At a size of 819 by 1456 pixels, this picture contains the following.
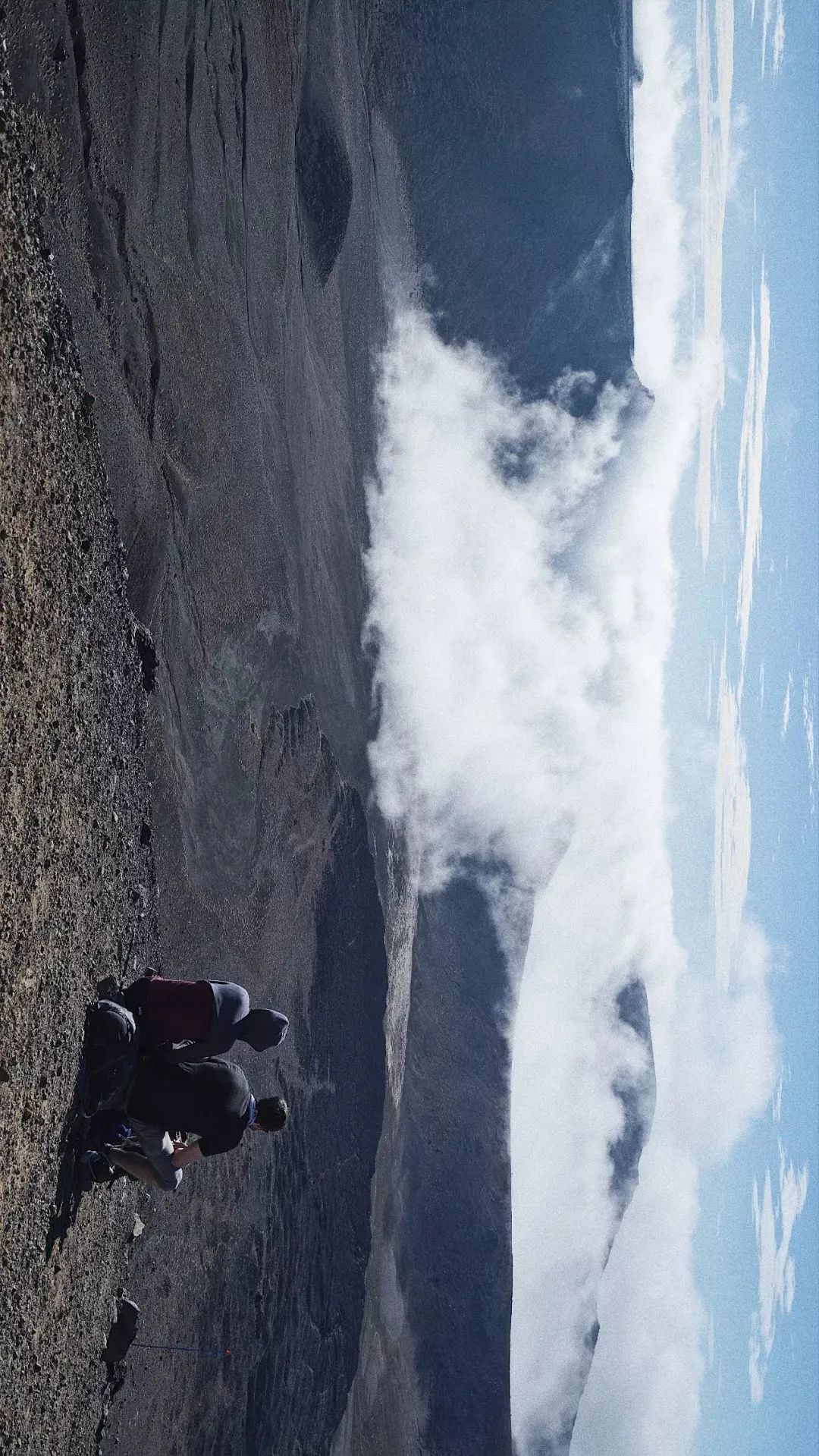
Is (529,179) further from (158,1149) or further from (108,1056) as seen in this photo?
(158,1149)

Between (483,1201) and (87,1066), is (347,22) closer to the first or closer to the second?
(87,1066)

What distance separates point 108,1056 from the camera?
5.94 meters

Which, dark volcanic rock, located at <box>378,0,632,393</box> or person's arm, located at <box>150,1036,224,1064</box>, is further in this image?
dark volcanic rock, located at <box>378,0,632,393</box>

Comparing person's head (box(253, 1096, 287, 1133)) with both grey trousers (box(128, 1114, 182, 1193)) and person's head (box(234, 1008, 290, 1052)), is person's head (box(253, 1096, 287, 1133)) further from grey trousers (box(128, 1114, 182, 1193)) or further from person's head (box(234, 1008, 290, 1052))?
grey trousers (box(128, 1114, 182, 1193))

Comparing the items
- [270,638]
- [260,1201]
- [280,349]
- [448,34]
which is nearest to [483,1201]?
[260,1201]

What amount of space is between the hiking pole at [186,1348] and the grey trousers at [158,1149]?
1.69 meters

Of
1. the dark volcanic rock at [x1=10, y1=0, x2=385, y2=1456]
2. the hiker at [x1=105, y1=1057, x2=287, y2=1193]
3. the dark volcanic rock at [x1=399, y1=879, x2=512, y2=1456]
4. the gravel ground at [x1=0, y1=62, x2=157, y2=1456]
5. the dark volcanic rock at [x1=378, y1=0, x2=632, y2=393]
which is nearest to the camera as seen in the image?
the gravel ground at [x1=0, y1=62, x2=157, y2=1456]

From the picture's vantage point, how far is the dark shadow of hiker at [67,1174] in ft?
18.9

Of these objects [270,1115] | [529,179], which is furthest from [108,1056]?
[529,179]

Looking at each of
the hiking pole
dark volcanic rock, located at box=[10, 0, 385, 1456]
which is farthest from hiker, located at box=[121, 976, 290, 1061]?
the hiking pole

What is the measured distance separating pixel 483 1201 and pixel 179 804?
11.0m

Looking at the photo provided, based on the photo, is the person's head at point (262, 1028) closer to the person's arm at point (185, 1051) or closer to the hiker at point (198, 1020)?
the hiker at point (198, 1020)

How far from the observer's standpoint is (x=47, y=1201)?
5.65 meters

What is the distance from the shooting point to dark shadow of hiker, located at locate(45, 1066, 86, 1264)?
5.76 meters
